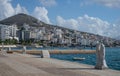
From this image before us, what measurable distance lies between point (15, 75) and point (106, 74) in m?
4.23

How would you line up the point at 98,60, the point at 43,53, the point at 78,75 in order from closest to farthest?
the point at 78,75 < the point at 98,60 < the point at 43,53

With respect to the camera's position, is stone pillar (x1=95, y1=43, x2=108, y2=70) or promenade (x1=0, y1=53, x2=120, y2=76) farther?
stone pillar (x1=95, y1=43, x2=108, y2=70)

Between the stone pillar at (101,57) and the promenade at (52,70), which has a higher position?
the stone pillar at (101,57)

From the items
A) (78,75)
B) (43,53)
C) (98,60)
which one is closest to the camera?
→ (78,75)

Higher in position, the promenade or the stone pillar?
the stone pillar

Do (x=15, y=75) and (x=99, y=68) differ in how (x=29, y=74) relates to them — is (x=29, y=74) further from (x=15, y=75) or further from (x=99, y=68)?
(x=99, y=68)

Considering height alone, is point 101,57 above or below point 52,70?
above

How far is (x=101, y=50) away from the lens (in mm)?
18781

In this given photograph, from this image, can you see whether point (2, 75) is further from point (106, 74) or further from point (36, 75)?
point (106, 74)

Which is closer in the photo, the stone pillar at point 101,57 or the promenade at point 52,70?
the promenade at point 52,70

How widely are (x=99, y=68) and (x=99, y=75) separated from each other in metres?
3.36

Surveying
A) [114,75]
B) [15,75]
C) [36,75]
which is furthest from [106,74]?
[15,75]

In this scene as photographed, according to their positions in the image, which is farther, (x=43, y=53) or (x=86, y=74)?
(x=43, y=53)

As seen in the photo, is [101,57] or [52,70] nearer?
[52,70]
